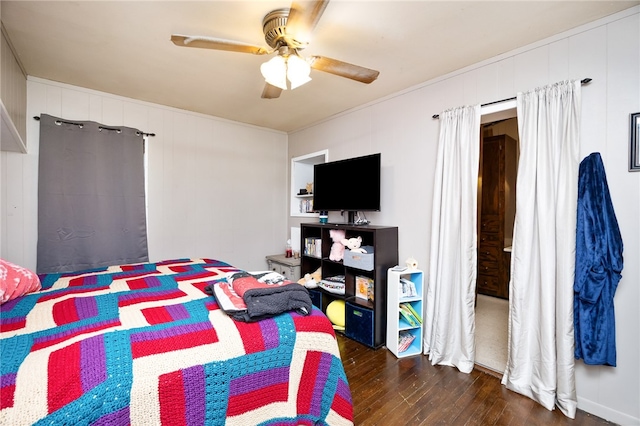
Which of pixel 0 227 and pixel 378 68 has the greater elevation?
pixel 378 68

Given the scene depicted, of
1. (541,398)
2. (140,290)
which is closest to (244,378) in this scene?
(140,290)

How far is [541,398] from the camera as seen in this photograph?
6.26 feet

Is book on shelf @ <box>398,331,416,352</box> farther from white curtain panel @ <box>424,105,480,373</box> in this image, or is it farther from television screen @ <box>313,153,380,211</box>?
television screen @ <box>313,153,380,211</box>

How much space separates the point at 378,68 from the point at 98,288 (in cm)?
255

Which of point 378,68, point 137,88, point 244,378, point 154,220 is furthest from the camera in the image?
point 154,220

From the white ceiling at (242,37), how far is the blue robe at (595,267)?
1.00 metres

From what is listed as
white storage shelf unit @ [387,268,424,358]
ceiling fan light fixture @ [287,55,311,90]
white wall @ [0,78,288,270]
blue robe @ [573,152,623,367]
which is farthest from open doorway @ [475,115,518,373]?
ceiling fan light fixture @ [287,55,311,90]

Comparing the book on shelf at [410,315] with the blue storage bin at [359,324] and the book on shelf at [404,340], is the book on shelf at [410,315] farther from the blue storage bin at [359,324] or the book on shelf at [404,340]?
the blue storage bin at [359,324]

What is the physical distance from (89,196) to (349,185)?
2564 mm

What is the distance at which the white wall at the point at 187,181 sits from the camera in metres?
2.65

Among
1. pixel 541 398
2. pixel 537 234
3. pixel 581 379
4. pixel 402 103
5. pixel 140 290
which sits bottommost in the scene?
pixel 541 398

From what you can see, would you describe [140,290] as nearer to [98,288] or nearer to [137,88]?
[98,288]

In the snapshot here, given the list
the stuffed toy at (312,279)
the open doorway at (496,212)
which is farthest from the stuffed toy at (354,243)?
the open doorway at (496,212)

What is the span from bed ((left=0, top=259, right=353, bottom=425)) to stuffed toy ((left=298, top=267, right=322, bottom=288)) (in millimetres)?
1576
